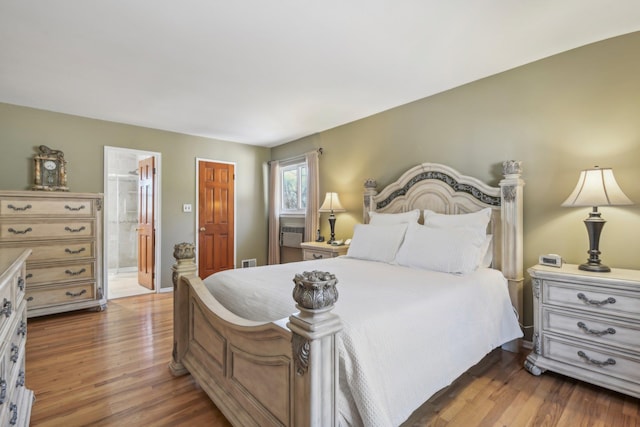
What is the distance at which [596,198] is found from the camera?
79.0 inches

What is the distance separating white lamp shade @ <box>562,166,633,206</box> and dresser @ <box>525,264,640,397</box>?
463 millimetres

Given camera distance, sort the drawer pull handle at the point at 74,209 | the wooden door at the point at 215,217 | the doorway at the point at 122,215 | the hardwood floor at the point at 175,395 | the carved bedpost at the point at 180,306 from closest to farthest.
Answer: the hardwood floor at the point at 175,395
the carved bedpost at the point at 180,306
the drawer pull handle at the point at 74,209
the wooden door at the point at 215,217
the doorway at the point at 122,215

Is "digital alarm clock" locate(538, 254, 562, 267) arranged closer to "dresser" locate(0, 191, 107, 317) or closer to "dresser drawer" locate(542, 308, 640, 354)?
"dresser drawer" locate(542, 308, 640, 354)

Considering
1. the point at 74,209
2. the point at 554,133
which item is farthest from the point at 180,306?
the point at 554,133

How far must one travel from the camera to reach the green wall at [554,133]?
2.18 m

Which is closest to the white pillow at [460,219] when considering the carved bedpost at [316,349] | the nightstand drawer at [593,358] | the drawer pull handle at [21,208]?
the nightstand drawer at [593,358]

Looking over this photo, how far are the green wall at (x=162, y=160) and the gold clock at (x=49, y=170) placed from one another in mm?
110

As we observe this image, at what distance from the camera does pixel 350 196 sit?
4.18 metres

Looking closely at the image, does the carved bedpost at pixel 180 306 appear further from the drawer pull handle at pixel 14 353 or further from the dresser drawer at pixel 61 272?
the dresser drawer at pixel 61 272

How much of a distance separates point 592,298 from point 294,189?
4007 millimetres

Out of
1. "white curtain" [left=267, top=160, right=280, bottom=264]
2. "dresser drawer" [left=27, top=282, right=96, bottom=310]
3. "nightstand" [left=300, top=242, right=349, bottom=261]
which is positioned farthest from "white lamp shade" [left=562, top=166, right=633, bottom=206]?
"dresser drawer" [left=27, top=282, right=96, bottom=310]

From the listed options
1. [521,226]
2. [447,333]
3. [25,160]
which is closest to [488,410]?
[447,333]

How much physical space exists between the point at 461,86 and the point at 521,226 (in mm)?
1465

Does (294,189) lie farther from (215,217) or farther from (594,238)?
(594,238)
